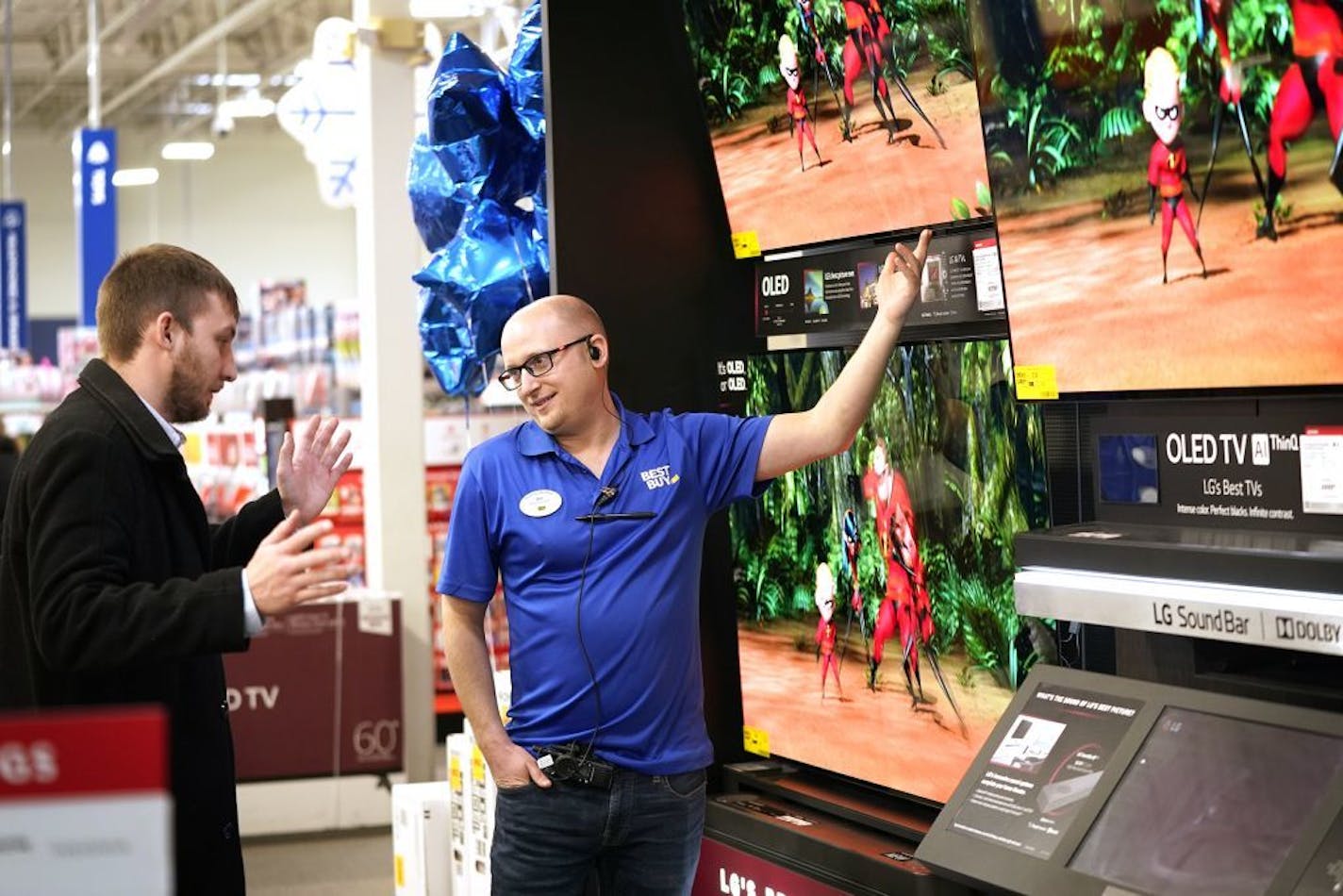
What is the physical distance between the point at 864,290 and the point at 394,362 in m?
3.98

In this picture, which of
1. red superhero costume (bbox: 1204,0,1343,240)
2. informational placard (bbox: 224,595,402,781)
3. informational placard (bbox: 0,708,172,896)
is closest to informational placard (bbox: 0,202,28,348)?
informational placard (bbox: 224,595,402,781)

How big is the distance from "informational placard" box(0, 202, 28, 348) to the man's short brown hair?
59.8 feet

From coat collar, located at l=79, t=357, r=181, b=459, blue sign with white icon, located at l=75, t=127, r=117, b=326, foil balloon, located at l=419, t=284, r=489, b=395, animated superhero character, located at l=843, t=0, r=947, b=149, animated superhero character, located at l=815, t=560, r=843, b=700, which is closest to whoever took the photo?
coat collar, located at l=79, t=357, r=181, b=459

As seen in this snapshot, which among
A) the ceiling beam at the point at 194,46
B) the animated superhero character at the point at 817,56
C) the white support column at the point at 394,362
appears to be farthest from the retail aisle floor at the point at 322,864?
the ceiling beam at the point at 194,46

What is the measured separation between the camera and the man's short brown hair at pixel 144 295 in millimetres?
2555

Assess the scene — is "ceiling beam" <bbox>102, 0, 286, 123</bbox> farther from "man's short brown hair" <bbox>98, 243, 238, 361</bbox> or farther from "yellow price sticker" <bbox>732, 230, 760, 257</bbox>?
"man's short brown hair" <bbox>98, 243, 238, 361</bbox>

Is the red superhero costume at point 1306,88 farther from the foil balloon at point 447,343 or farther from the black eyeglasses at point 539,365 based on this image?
the foil balloon at point 447,343

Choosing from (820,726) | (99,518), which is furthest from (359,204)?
(99,518)

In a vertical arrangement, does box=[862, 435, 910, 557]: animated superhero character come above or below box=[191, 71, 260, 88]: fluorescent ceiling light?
below

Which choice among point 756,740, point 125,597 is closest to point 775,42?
point 756,740

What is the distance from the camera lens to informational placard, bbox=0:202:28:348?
760 inches

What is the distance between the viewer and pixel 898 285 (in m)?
2.86

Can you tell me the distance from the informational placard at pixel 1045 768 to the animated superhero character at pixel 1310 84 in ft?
2.98

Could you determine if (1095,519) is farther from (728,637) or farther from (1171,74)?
(728,637)
